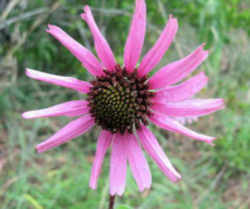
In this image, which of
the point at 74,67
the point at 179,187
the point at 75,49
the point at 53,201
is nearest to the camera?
the point at 75,49

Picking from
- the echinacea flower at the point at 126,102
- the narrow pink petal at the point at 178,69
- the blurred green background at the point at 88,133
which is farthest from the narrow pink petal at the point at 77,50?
the blurred green background at the point at 88,133

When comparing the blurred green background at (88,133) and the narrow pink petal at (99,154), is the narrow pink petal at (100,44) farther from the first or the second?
the blurred green background at (88,133)

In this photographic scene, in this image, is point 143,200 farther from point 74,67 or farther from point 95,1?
point 95,1

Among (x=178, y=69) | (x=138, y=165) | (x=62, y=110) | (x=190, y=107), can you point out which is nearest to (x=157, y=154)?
(x=138, y=165)

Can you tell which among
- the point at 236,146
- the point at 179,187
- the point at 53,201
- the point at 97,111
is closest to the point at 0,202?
the point at 53,201

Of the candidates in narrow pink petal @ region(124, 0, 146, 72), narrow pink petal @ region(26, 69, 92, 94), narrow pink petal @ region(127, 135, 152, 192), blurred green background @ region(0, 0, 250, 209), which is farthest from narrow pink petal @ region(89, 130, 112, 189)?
blurred green background @ region(0, 0, 250, 209)

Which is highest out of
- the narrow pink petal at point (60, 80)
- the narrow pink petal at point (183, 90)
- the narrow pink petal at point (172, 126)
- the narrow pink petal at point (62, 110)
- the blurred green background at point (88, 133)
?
the narrow pink petal at point (183, 90)
